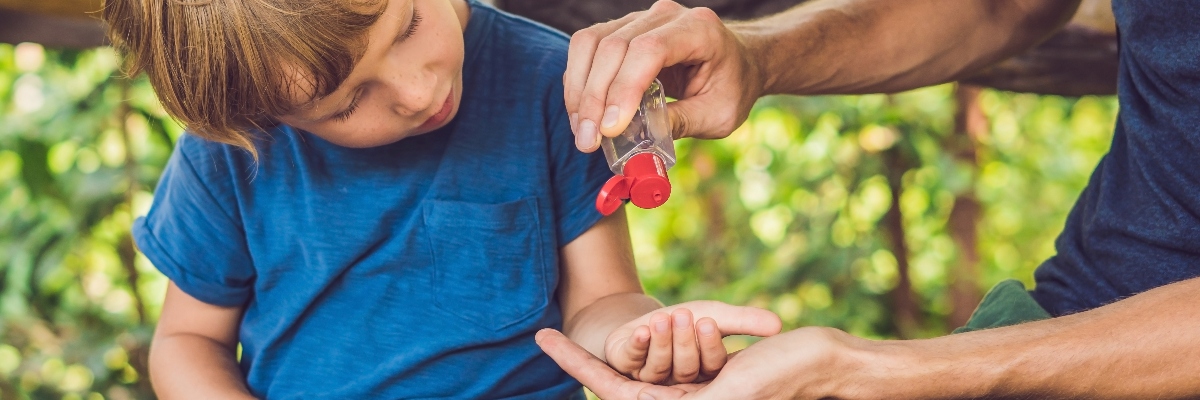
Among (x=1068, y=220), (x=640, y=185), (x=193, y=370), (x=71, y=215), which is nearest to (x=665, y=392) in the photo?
(x=640, y=185)

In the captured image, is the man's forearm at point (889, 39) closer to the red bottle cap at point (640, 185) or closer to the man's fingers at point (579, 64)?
the man's fingers at point (579, 64)

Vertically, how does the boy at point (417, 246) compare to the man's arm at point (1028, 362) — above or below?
below

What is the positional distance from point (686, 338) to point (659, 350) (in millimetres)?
32

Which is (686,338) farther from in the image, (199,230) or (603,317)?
(199,230)

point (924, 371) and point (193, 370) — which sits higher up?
point (924, 371)

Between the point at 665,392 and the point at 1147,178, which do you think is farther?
the point at 1147,178

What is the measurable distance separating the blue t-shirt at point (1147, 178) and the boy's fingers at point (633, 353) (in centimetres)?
68

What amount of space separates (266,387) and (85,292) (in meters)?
1.24

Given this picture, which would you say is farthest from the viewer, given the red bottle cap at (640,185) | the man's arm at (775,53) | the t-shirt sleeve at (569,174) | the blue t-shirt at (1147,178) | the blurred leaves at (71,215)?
the blurred leaves at (71,215)

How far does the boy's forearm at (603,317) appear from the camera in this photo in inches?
50.1

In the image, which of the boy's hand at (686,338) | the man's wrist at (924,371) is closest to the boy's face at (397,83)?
the boy's hand at (686,338)

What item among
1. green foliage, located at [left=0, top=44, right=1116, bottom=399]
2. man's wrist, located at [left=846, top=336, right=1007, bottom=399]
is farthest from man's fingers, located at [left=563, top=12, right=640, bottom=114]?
green foliage, located at [left=0, top=44, right=1116, bottom=399]

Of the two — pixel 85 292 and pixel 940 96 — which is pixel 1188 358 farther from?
pixel 85 292

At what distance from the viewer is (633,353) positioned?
3.53ft
